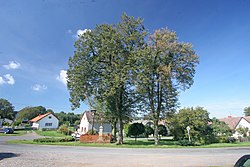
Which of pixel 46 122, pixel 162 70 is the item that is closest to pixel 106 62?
pixel 162 70

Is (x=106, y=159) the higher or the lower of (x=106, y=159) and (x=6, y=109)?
the lower

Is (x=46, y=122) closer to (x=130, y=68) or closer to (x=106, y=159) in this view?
(x=130, y=68)

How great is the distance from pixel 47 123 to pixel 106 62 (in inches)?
1960

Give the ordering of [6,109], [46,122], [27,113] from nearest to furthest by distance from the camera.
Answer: [46,122]
[6,109]
[27,113]

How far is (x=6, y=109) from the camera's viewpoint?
8981 cm

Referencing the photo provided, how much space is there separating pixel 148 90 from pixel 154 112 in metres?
3.80

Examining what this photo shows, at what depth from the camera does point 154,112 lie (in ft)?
93.5

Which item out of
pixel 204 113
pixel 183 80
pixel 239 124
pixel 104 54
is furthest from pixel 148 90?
pixel 239 124

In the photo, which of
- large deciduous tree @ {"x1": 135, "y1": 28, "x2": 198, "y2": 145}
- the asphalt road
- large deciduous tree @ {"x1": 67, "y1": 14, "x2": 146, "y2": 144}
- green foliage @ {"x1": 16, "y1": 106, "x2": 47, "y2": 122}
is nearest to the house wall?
green foliage @ {"x1": 16, "y1": 106, "x2": 47, "y2": 122}

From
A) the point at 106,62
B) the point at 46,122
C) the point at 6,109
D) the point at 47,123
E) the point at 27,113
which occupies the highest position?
the point at 106,62

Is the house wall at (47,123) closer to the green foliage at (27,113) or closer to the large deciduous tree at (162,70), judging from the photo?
the green foliage at (27,113)

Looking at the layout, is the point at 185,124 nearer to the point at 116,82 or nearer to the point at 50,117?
the point at 116,82

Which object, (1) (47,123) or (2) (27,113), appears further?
(2) (27,113)

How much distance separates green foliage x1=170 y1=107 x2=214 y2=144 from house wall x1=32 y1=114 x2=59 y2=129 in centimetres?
5083
